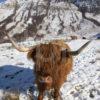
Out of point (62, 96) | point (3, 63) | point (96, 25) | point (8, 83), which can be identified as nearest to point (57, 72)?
point (62, 96)

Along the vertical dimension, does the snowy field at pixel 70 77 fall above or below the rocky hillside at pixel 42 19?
above

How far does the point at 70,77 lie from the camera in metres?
13.0

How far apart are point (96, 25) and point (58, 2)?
19754mm

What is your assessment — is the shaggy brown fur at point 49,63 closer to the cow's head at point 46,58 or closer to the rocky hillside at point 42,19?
the cow's head at point 46,58

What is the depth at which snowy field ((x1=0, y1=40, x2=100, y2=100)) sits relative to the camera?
11.8m

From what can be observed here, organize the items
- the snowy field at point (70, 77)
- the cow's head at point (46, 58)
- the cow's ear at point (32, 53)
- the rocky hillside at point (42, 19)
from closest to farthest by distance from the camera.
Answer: the cow's head at point (46, 58), the cow's ear at point (32, 53), the snowy field at point (70, 77), the rocky hillside at point (42, 19)

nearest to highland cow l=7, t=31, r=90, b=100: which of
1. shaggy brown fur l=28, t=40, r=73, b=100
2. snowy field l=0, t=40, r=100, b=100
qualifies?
shaggy brown fur l=28, t=40, r=73, b=100

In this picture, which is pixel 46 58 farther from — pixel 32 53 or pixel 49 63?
pixel 32 53

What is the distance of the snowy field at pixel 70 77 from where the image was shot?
1176 centimetres

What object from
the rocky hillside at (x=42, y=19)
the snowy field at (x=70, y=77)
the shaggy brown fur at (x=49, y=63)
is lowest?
the rocky hillside at (x=42, y=19)

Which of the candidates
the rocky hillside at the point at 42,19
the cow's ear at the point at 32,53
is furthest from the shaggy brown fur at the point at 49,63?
the rocky hillside at the point at 42,19

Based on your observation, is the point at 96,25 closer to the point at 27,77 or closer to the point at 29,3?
the point at 29,3

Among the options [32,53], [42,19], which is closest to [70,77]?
[32,53]

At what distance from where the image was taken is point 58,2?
75062 mm
